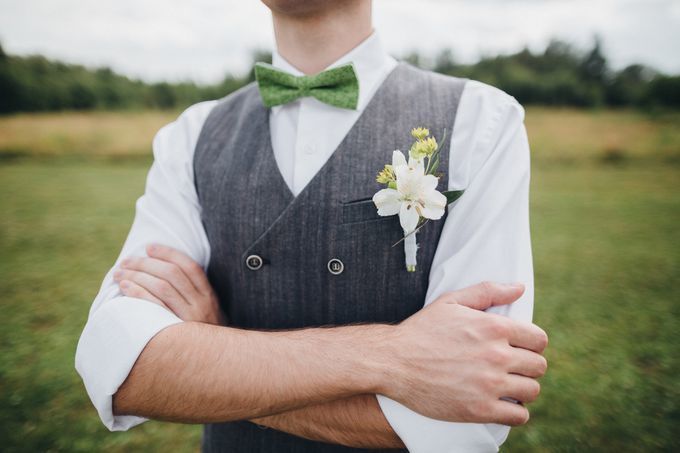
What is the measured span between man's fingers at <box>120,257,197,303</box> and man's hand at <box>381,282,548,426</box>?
0.64 m

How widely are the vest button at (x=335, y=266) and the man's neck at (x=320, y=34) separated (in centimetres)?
64

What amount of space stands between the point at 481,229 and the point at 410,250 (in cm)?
19

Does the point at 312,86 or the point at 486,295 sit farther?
the point at 312,86

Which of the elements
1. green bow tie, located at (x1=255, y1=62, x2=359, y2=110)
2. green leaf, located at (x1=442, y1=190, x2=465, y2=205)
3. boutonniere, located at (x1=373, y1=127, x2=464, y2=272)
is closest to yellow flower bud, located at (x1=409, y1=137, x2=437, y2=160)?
boutonniere, located at (x1=373, y1=127, x2=464, y2=272)

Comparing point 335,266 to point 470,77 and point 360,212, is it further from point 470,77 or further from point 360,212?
point 470,77

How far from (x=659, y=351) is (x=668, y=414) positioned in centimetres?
126

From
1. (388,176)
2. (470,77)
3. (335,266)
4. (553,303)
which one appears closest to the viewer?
(388,176)

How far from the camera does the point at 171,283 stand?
127 centimetres

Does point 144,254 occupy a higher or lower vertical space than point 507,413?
higher

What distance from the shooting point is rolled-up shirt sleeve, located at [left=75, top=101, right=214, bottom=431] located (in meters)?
1.06

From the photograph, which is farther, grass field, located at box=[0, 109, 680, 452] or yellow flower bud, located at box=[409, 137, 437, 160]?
grass field, located at box=[0, 109, 680, 452]

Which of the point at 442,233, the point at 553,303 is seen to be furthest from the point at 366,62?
the point at 553,303

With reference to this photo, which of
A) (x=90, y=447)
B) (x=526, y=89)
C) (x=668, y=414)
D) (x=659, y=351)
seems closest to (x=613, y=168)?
(x=526, y=89)

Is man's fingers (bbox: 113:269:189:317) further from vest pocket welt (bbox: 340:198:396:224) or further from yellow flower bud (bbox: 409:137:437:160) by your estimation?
yellow flower bud (bbox: 409:137:437:160)
